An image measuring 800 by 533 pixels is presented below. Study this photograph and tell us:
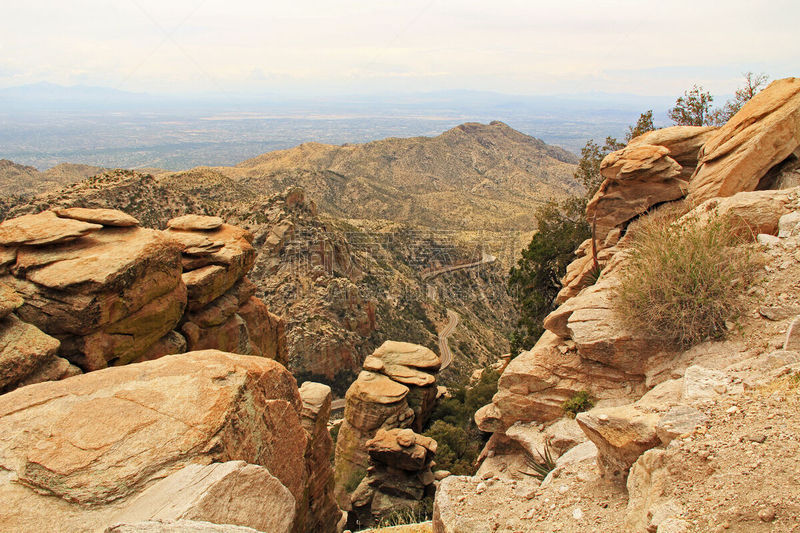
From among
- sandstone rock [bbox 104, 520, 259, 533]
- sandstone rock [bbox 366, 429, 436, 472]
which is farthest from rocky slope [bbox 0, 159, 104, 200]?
sandstone rock [bbox 104, 520, 259, 533]

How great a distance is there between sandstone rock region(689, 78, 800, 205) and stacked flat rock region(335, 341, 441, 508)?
673 inches

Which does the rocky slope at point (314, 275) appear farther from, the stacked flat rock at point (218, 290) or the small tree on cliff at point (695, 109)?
the small tree on cliff at point (695, 109)

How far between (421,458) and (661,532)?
15762 millimetres

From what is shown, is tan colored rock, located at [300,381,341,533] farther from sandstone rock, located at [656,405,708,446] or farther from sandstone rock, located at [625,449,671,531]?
sandstone rock, located at [656,405,708,446]

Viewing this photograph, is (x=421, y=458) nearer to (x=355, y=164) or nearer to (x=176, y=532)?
(x=176, y=532)

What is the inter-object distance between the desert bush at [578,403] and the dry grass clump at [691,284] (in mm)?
2228

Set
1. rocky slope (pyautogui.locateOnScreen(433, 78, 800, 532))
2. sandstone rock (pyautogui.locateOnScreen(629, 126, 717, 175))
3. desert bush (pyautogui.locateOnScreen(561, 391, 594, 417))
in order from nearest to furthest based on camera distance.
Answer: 1. rocky slope (pyautogui.locateOnScreen(433, 78, 800, 532))
2. desert bush (pyautogui.locateOnScreen(561, 391, 594, 417))
3. sandstone rock (pyautogui.locateOnScreen(629, 126, 717, 175))

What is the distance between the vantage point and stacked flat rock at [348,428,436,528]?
18781 millimetres

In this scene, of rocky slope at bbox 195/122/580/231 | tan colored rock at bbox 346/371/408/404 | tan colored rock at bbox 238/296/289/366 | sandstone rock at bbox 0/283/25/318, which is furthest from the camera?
rocky slope at bbox 195/122/580/231

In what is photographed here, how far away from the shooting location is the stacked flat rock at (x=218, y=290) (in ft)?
57.1

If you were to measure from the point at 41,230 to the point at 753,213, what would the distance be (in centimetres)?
1908

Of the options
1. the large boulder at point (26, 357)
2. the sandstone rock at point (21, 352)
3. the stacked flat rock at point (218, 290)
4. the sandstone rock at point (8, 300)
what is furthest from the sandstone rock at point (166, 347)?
the sandstone rock at point (8, 300)

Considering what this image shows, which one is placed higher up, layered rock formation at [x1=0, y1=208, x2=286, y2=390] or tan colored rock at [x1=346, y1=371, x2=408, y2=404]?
layered rock formation at [x1=0, y1=208, x2=286, y2=390]

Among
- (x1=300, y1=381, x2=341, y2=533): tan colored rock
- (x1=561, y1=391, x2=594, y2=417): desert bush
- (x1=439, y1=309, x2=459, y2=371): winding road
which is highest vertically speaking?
(x1=561, y1=391, x2=594, y2=417): desert bush
